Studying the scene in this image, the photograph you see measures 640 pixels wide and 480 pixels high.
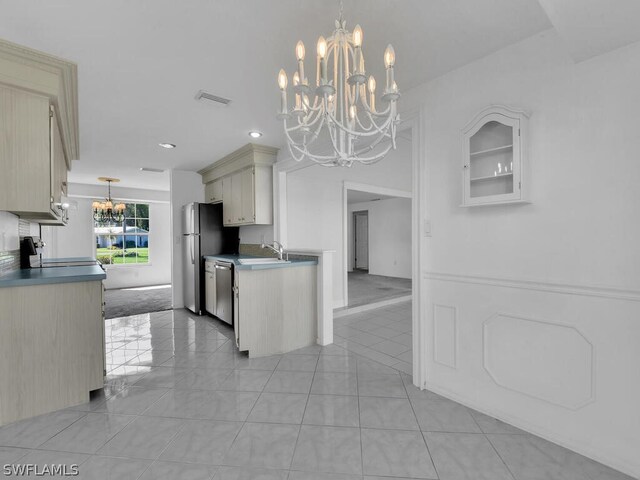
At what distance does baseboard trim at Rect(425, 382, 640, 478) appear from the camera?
4.99 feet

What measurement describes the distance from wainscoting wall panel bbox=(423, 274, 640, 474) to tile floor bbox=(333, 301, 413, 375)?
0.72 meters

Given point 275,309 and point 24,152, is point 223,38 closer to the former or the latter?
point 24,152

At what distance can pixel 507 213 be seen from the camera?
6.34ft

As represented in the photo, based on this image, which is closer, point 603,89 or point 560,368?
point 603,89

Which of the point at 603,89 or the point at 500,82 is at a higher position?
the point at 500,82

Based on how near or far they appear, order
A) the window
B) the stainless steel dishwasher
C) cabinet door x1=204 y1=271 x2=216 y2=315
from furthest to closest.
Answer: the window
cabinet door x1=204 y1=271 x2=216 y2=315
the stainless steel dishwasher

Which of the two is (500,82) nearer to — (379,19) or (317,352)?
(379,19)

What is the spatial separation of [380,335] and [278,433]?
2130 millimetres

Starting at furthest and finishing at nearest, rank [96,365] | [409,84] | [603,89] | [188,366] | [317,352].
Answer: [317,352] → [188,366] → [409,84] → [96,365] → [603,89]

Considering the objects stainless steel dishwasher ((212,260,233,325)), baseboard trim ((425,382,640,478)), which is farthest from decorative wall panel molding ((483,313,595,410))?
stainless steel dishwasher ((212,260,233,325))

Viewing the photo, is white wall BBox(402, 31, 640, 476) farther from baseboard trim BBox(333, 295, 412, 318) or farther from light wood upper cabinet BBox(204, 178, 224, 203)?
light wood upper cabinet BBox(204, 178, 224, 203)

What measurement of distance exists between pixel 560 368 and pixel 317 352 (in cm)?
206

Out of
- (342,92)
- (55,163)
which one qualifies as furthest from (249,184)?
(342,92)

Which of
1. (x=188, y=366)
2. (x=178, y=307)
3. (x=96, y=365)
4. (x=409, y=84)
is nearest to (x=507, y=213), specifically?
(x=409, y=84)
